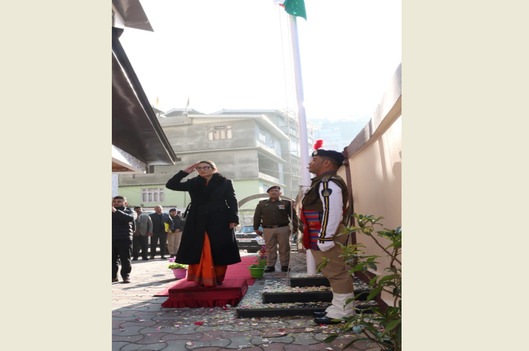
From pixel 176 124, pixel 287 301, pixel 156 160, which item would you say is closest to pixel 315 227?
pixel 287 301

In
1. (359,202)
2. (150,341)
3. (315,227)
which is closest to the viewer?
(150,341)

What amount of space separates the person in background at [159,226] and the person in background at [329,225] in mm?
10150

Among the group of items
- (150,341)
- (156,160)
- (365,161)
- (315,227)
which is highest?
(156,160)

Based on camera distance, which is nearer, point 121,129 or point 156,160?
point 121,129

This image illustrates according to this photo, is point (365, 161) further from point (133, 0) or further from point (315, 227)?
point (133, 0)

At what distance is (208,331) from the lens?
3.83 m

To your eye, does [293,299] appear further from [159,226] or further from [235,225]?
[159,226]

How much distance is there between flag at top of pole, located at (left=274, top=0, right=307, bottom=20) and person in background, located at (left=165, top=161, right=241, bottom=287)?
8.42ft

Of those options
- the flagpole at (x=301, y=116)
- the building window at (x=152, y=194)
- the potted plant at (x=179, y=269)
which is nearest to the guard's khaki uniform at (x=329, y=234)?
the flagpole at (x=301, y=116)

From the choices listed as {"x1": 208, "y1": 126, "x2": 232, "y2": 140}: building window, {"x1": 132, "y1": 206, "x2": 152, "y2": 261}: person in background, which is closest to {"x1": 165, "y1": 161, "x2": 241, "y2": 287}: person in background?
{"x1": 132, "y1": 206, "x2": 152, "y2": 261}: person in background

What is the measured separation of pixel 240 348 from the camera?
10.7 ft

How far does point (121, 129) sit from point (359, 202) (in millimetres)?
3971

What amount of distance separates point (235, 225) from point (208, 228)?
374 millimetres

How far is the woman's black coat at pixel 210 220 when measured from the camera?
5.37 metres
